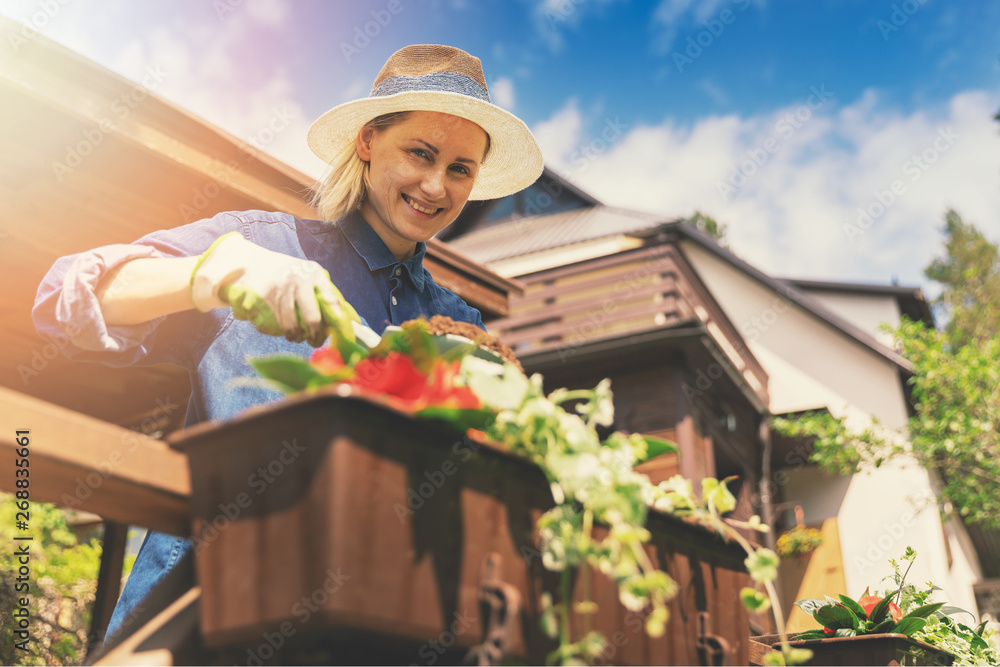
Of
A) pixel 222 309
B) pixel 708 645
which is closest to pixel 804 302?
pixel 222 309

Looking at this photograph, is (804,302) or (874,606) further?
(804,302)

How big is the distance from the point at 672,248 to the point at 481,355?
28.8ft

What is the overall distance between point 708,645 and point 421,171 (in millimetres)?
1195

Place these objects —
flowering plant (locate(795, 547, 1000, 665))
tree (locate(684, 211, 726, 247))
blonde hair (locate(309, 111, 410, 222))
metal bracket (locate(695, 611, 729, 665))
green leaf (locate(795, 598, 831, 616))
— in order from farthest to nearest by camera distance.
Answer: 1. tree (locate(684, 211, 726, 247))
2. blonde hair (locate(309, 111, 410, 222))
3. green leaf (locate(795, 598, 831, 616))
4. flowering plant (locate(795, 547, 1000, 665))
5. metal bracket (locate(695, 611, 729, 665))

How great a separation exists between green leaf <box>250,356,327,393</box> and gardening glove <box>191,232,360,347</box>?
13 centimetres

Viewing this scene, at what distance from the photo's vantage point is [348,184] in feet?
6.52

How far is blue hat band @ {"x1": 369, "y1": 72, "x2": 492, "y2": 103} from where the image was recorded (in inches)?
72.7

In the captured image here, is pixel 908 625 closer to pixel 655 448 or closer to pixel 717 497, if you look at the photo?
pixel 717 497

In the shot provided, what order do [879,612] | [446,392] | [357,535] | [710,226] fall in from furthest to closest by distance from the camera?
[710,226], [879,612], [446,392], [357,535]

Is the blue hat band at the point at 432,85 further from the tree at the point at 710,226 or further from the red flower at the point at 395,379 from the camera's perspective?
the tree at the point at 710,226

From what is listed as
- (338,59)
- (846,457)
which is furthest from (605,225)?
(338,59)

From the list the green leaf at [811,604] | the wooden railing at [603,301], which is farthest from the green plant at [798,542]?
the green leaf at [811,604]

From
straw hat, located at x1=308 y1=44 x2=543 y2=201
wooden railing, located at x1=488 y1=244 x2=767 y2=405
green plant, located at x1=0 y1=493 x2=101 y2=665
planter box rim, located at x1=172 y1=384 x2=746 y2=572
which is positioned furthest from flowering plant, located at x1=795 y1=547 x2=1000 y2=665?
wooden railing, located at x1=488 y1=244 x2=767 y2=405

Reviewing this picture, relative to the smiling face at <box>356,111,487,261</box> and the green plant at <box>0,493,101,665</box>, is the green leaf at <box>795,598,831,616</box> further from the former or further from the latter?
the green plant at <box>0,493,101,665</box>
